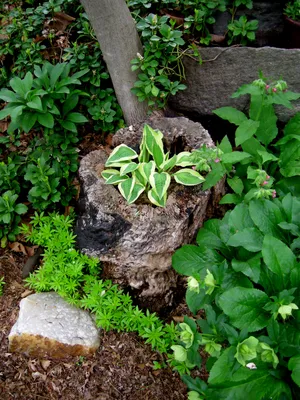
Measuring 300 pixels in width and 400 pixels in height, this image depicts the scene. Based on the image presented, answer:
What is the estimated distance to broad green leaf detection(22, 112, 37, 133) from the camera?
123 inches

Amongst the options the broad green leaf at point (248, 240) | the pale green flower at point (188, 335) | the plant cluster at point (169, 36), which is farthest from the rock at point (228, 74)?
the pale green flower at point (188, 335)

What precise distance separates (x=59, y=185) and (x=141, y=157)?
0.77m

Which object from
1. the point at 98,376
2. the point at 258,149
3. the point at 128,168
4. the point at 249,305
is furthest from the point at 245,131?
the point at 98,376

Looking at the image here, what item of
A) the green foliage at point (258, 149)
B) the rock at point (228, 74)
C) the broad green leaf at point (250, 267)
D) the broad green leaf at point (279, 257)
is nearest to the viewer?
the broad green leaf at point (279, 257)

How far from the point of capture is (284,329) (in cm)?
222

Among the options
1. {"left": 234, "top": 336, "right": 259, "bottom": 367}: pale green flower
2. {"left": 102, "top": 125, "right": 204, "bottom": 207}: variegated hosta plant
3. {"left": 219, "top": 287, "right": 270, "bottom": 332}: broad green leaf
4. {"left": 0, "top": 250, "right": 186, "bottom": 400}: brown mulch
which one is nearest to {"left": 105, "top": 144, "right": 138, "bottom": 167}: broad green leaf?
{"left": 102, "top": 125, "right": 204, "bottom": 207}: variegated hosta plant

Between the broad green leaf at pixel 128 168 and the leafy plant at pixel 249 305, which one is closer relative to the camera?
the leafy plant at pixel 249 305

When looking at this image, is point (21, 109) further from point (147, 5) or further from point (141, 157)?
point (147, 5)

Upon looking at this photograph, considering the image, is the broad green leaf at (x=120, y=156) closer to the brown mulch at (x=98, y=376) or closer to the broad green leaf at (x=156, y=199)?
the broad green leaf at (x=156, y=199)

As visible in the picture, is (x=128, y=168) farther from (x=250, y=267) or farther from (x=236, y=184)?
(x=250, y=267)

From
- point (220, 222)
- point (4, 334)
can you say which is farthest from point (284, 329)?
point (4, 334)

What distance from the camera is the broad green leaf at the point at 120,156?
10.1 feet

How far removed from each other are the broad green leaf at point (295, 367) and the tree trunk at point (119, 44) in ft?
7.30

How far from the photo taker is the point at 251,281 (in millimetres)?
2652
